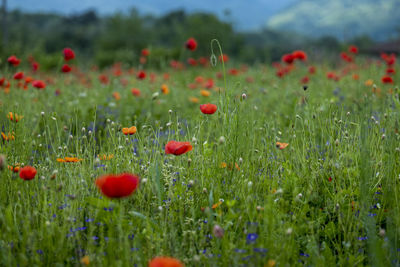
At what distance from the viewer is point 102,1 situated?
157 metres

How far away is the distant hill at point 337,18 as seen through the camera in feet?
80.7

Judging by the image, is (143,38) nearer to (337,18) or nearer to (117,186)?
(337,18)

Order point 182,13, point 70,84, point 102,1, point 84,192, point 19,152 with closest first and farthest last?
point 84,192
point 19,152
point 70,84
point 182,13
point 102,1

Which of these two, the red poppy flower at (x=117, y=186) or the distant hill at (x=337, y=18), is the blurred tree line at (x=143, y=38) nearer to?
the distant hill at (x=337, y=18)

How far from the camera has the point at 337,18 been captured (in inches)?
609

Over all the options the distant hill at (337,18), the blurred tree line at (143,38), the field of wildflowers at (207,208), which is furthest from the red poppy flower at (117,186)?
the blurred tree line at (143,38)

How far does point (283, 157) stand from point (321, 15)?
69501 mm

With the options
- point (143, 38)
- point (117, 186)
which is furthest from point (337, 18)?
point (117, 186)

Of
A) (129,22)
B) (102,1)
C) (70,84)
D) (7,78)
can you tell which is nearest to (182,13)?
(129,22)

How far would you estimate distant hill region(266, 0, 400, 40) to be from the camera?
24.6 meters

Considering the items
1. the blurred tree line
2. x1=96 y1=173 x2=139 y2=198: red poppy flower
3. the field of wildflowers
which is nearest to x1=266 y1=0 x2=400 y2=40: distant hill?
the field of wildflowers

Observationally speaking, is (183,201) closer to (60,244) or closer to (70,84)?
(60,244)

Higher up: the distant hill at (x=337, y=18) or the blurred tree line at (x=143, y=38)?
the distant hill at (x=337, y=18)

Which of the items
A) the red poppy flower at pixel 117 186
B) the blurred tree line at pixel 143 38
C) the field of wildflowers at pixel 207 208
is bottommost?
the field of wildflowers at pixel 207 208
